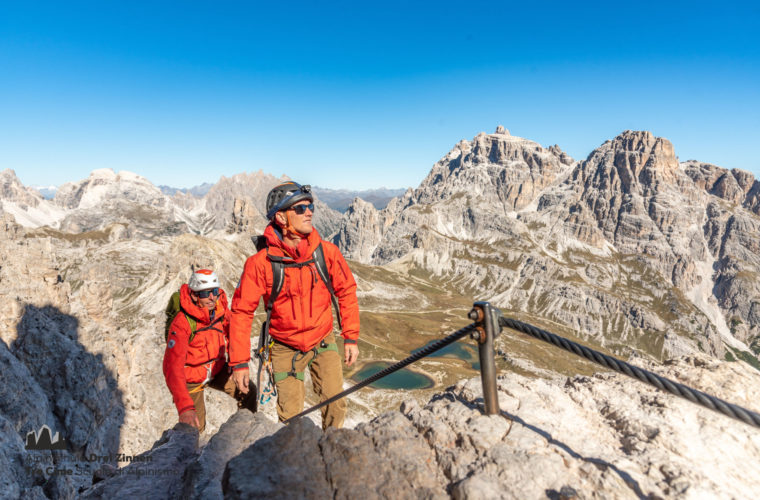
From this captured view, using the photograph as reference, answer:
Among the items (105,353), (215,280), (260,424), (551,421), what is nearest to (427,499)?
(551,421)

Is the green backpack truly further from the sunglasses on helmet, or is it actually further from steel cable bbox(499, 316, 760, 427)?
steel cable bbox(499, 316, 760, 427)

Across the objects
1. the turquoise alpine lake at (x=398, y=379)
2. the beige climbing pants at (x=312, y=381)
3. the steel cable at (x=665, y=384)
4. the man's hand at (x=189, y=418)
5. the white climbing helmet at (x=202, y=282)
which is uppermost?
the steel cable at (x=665, y=384)

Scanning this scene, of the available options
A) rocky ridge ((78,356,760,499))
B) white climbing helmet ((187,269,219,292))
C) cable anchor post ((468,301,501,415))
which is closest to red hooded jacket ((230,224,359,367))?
rocky ridge ((78,356,760,499))

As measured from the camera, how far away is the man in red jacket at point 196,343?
10.9 meters

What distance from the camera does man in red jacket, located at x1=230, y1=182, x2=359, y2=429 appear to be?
899cm

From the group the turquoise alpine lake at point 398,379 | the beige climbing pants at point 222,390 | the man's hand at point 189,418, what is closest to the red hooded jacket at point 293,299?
the man's hand at point 189,418

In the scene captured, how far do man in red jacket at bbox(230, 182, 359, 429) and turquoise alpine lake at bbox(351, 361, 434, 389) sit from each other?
486 feet

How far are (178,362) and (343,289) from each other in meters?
5.83

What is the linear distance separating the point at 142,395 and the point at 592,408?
25.2 meters

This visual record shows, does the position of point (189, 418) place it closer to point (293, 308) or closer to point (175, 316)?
point (175, 316)

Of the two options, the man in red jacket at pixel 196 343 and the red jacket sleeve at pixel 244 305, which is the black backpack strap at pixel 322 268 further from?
the man in red jacket at pixel 196 343

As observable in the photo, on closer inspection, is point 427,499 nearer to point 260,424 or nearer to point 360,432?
point 360,432

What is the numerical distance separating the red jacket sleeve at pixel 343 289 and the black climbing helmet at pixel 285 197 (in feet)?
4.81

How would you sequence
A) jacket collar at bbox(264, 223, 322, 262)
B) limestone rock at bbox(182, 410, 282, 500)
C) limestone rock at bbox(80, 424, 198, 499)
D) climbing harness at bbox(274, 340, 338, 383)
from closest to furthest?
limestone rock at bbox(182, 410, 282, 500) → limestone rock at bbox(80, 424, 198, 499) → jacket collar at bbox(264, 223, 322, 262) → climbing harness at bbox(274, 340, 338, 383)
